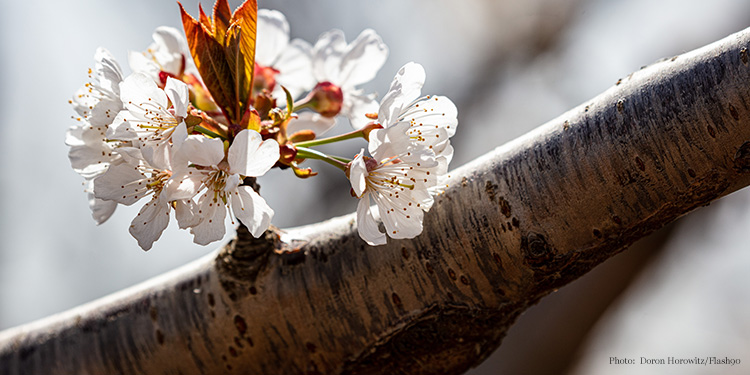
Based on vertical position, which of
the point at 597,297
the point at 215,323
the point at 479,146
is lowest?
the point at 597,297

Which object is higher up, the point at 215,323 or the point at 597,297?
the point at 215,323

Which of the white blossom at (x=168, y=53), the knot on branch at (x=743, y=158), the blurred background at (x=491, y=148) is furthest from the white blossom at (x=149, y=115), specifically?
the blurred background at (x=491, y=148)

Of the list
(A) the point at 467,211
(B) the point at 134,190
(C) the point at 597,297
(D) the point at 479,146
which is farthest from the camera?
(D) the point at 479,146

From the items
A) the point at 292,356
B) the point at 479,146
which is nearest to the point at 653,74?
the point at 292,356

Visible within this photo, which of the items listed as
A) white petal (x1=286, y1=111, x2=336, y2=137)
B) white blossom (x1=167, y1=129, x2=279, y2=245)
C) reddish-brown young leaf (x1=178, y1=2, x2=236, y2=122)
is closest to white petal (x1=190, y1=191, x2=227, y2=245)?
white blossom (x1=167, y1=129, x2=279, y2=245)

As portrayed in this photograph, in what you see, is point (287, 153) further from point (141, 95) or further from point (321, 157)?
point (141, 95)

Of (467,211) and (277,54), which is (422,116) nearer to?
(467,211)
